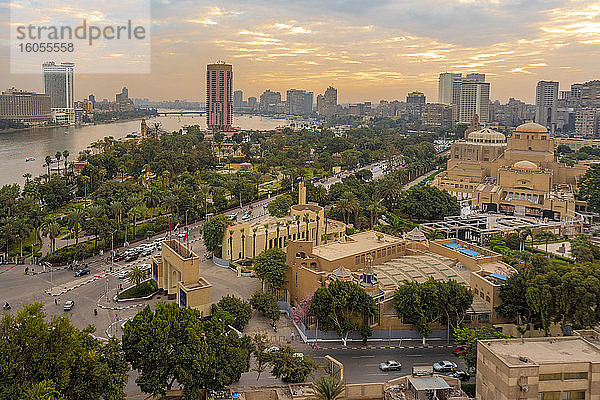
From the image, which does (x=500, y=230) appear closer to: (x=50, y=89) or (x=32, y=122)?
(x=32, y=122)

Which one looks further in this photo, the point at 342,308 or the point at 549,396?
the point at 342,308

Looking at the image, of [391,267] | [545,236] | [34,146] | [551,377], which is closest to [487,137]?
[545,236]

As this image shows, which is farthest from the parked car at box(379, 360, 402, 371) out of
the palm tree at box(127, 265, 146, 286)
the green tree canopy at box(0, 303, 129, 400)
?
the palm tree at box(127, 265, 146, 286)

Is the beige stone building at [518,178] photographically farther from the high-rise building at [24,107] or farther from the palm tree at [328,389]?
the high-rise building at [24,107]

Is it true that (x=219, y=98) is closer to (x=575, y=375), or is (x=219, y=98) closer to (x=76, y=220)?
(x=76, y=220)

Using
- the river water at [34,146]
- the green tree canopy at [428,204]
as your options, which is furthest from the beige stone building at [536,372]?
the river water at [34,146]

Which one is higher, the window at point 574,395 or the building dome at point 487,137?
the building dome at point 487,137
